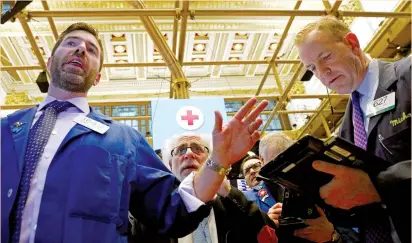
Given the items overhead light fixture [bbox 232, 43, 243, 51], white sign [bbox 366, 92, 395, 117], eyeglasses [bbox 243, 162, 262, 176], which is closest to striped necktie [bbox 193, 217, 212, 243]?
white sign [bbox 366, 92, 395, 117]

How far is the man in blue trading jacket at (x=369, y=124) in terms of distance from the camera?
3.74ft

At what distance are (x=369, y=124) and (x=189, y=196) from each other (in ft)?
2.75

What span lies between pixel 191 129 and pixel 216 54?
A: 21.6 feet

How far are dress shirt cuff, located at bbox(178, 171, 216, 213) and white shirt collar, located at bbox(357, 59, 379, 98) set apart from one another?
91 centimetres

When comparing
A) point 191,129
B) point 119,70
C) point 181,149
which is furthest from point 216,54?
point 181,149

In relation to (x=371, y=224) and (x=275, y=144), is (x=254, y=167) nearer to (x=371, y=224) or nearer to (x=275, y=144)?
(x=275, y=144)

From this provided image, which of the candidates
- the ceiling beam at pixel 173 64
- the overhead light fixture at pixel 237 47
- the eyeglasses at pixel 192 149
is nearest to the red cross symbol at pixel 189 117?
the ceiling beam at pixel 173 64

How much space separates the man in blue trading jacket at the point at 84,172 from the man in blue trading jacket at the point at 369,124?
1.30ft

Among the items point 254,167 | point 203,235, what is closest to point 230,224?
point 203,235

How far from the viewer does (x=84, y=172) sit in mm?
1133

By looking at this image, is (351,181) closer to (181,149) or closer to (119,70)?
(181,149)

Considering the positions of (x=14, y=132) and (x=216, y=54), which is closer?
(x=14, y=132)

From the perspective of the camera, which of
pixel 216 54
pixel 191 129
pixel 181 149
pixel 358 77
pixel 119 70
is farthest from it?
pixel 119 70

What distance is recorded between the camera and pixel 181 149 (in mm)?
2162
